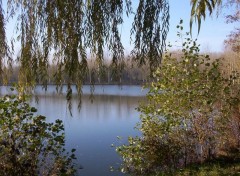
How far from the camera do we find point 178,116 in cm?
770

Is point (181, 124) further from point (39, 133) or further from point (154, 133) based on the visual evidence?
point (39, 133)

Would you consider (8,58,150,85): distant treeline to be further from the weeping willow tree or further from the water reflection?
the water reflection

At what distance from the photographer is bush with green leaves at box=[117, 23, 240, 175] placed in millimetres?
7559

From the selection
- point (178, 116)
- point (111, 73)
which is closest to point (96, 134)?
point (178, 116)

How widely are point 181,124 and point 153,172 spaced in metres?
→ 1.28

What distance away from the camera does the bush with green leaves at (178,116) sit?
7559mm

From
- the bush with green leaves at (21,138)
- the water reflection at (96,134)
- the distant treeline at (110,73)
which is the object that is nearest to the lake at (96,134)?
the water reflection at (96,134)

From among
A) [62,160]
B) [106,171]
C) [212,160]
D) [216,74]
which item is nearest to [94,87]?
[62,160]

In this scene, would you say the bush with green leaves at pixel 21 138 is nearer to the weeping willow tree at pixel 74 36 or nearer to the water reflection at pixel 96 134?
the weeping willow tree at pixel 74 36

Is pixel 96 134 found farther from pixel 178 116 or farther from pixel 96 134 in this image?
pixel 178 116

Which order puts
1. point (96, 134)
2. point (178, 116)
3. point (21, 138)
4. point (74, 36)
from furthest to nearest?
point (96, 134) < point (178, 116) < point (21, 138) < point (74, 36)

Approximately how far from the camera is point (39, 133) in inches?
178

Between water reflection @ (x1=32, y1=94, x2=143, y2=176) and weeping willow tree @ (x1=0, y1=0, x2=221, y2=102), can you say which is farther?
water reflection @ (x1=32, y1=94, x2=143, y2=176)

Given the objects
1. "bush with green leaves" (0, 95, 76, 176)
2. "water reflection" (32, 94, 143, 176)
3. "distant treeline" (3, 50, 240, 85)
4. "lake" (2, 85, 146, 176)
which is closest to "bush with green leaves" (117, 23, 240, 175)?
"lake" (2, 85, 146, 176)
